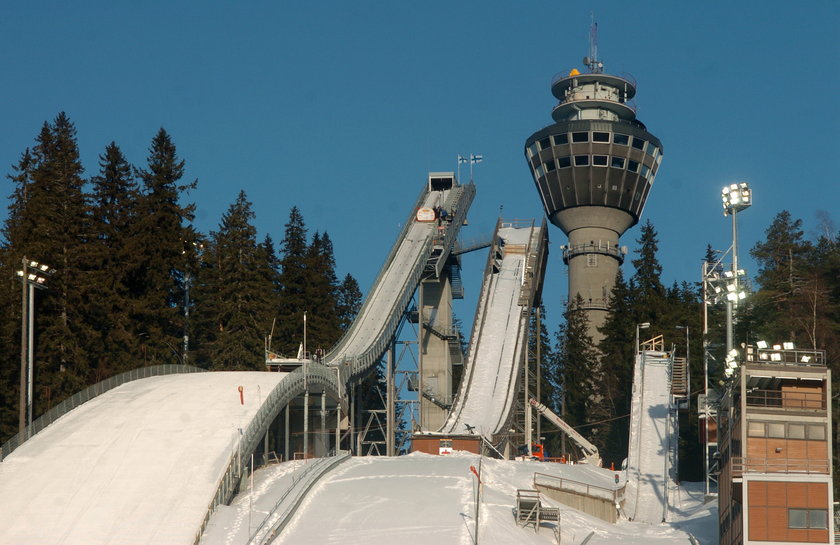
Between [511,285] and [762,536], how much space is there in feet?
136

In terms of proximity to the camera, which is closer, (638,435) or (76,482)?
(76,482)

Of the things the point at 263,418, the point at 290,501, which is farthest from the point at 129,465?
the point at 263,418

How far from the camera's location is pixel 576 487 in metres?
52.1

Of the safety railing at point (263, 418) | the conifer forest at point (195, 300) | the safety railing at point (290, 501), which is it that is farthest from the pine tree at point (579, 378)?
the safety railing at point (290, 501)

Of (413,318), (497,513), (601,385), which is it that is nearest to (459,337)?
(413,318)

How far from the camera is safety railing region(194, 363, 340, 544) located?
4491 cm

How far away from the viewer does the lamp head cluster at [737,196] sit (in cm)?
5488

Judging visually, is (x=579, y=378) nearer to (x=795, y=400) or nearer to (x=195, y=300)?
(x=195, y=300)

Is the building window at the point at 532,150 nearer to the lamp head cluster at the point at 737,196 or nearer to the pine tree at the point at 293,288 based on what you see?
the pine tree at the point at 293,288

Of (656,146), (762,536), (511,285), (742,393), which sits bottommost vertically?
(762,536)

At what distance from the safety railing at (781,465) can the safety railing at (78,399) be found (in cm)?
2425

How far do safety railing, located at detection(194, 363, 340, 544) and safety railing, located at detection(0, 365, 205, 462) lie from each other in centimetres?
664

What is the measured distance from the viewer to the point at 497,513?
45125 millimetres

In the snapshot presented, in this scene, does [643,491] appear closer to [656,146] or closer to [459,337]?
[459,337]
